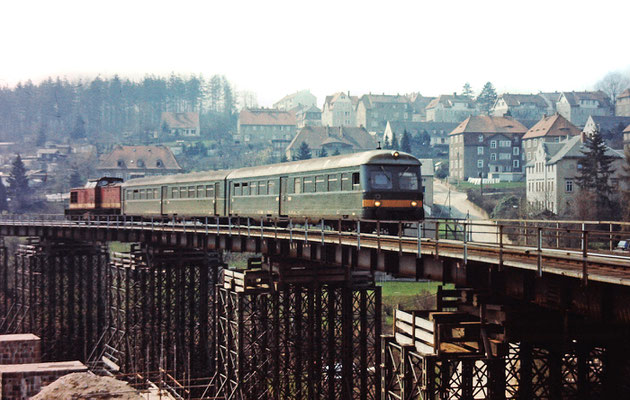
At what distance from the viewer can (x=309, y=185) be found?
30.7 m

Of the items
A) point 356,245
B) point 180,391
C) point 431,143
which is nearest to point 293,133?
point 431,143

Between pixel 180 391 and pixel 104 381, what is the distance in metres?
8.07

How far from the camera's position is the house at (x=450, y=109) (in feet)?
603

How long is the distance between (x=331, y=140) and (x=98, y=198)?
95.0m

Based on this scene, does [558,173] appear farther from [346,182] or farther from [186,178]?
[346,182]

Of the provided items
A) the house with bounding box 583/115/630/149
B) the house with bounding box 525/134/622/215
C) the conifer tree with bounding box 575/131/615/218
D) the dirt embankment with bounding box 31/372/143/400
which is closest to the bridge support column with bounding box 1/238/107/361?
the dirt embankment with bounding box 31/372/143/400

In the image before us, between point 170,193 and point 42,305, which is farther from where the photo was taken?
point 42,305

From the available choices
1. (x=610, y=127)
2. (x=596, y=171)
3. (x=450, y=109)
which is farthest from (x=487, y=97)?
(x=596, y=171)

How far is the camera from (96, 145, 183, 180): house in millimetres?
141500

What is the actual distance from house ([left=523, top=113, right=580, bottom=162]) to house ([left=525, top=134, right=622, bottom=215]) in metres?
23.7

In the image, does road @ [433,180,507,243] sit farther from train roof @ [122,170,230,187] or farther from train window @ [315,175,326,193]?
train window @ [315,175,326,193]

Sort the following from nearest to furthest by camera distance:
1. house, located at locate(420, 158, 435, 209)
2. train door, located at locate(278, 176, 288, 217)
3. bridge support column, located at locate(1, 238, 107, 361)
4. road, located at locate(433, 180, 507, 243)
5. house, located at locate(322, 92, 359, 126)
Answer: train door, located at locate(278, 176, 288, 217)
bridge support column, located at locate(1, 238, 107, 361)
road, located at locate(433, 180, 507, 243)
house, located at locate(420, 158, 435, 209)
house, located at locate(322, 92, 359, 126)

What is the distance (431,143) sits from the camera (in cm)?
16275

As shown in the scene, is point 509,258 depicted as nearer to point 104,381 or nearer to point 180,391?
point 104,381
